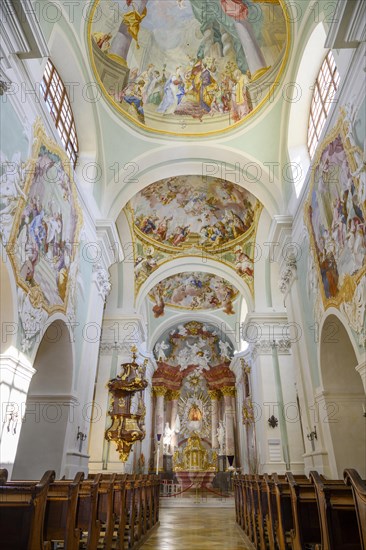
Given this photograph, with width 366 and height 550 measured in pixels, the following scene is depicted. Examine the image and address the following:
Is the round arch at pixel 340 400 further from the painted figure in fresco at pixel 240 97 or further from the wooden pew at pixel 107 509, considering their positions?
the painted figure in fresco at pixel 240 97

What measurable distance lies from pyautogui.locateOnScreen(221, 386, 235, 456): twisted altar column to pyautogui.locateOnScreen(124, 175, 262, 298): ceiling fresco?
877 centimetres

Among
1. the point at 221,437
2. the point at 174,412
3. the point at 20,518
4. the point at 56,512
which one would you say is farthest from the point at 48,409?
the point at 174,412

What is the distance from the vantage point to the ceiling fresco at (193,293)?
1886 cm

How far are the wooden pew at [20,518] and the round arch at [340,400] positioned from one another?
18.4 feet

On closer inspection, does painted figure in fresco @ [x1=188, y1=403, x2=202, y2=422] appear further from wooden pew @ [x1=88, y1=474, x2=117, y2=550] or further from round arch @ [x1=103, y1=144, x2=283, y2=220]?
wooden pew @ [x1=88, y1=474, x2=117, y2=550]

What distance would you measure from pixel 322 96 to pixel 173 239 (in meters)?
8.34

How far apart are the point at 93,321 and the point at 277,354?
7094 millimetres

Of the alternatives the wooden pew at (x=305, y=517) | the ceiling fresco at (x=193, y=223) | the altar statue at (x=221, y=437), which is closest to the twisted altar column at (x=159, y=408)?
the altar statue at (x=221, y=437)

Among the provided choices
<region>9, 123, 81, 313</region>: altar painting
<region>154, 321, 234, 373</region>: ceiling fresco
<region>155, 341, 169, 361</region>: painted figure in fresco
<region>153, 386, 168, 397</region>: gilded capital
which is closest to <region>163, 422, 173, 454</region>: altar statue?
<region>153, 386, 168, 397</region>: gilded capital

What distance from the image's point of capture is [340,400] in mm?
7465

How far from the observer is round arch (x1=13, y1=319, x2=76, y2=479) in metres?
7.43

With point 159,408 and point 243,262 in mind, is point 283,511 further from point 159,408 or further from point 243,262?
point 159,408

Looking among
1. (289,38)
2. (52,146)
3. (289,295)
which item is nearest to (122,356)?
(289,295)

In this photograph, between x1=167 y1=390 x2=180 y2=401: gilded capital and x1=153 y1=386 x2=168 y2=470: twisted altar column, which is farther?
x1=167 y1=390 x2=180 y2=401: gilded capital
